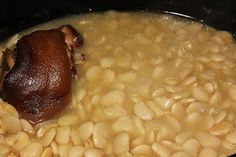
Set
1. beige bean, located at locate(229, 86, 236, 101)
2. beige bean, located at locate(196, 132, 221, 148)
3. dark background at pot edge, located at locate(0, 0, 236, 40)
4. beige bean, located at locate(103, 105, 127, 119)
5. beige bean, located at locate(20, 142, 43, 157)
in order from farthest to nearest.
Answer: dark background at pot edge, located at locate(0, 0, 236, 40)
beige bean, located at locate(229, 86, 236, 101)
beige bean, located at locate(103, 105, 127, 119)
beige bean, located at locate(196, 132, 221, 148)
beige bean, located at locate(20, 142, 43, 157)

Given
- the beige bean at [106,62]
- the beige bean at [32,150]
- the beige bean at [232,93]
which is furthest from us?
the beige bean at [106,62]

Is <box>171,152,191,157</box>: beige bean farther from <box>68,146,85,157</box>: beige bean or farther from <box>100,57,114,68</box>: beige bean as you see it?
A: <box>100,57,114,68</box>: beige bean

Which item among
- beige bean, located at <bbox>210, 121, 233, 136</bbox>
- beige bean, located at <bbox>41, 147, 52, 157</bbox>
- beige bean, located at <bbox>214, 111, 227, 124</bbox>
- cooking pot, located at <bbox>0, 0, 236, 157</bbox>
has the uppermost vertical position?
cooking pot, located at <bbox>0, 0, 236, 157</bbox>

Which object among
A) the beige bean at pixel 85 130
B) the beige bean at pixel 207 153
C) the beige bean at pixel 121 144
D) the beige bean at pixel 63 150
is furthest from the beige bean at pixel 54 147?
the beige bean at pixel 207 153

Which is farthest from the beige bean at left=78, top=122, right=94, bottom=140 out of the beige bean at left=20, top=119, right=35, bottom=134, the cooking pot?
the cooking pot

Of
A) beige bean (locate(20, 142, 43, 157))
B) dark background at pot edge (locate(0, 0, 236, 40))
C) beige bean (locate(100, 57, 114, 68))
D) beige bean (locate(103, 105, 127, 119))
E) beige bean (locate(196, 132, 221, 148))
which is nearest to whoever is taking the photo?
beige bean (locate(20, 142, 43, 157))

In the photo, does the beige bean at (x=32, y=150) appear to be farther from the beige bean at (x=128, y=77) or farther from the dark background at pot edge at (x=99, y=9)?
the dark background at pot edge at (x=99, y=9)

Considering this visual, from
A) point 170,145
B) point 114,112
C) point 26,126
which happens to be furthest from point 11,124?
point 170,145
